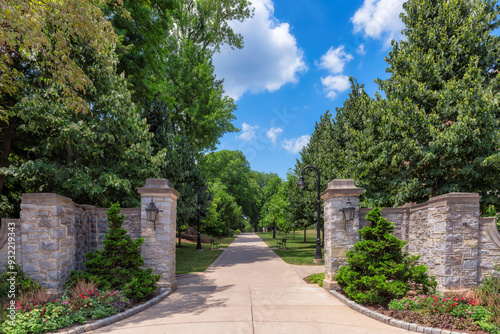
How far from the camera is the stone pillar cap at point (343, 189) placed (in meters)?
9.20

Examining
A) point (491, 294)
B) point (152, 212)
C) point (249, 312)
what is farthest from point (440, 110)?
point (152, 212)

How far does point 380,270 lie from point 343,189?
2634 mm

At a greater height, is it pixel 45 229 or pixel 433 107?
pixel 433 107

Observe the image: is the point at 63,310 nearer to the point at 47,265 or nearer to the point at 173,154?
the point at 47,265

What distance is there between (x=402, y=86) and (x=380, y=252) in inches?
256

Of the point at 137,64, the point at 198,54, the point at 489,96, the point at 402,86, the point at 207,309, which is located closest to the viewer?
the point at 207,309

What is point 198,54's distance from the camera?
2386cm

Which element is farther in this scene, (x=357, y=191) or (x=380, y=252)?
(x=357, y=191)

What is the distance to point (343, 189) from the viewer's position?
9.20 metres

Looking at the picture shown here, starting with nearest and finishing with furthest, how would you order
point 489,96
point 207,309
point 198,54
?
point 207,309, point 489,96, point 198,54

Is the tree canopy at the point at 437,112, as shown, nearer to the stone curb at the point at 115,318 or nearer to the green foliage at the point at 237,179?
the stone curb at the point at 115,318

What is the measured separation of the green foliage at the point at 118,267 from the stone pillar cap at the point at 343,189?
5.98 metres

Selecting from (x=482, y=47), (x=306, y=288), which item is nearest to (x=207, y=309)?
(x=306, y=288)

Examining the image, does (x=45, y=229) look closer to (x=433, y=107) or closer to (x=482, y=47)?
(x=433, y=107)
